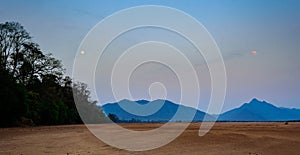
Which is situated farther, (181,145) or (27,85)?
(27,85)

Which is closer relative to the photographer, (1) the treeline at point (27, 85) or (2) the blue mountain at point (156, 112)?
(1) the treeline at point (27, 85)

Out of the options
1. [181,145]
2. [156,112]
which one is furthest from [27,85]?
[181,145]

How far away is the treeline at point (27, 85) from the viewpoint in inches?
1641

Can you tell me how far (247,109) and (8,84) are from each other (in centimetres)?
10812

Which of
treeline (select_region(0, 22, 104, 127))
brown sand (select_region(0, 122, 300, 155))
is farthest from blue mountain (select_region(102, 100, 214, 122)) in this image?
brown sand (select_region(0, 122, 300, 155))

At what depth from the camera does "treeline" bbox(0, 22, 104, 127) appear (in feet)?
137

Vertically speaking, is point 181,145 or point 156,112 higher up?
point 156,112

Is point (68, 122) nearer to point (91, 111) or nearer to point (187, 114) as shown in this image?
point (91, 111)

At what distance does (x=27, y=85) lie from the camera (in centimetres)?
5491

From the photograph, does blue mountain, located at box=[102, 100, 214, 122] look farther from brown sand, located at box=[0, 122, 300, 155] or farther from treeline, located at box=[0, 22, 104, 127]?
brown sand, located at box=[0, 122, 300, 155]

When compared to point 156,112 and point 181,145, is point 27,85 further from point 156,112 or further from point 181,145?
point 181,145

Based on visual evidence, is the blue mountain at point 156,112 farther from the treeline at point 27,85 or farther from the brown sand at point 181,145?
the brown sand at point 181,145

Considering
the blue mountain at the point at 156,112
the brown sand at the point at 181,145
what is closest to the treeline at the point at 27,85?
the blue mountain at the point at 156,112

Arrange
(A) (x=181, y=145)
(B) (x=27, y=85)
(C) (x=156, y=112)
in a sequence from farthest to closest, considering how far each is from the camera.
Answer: (C) (x=156, y=112), (B) (x=27, y=85), (A) (x=181, y=145)
